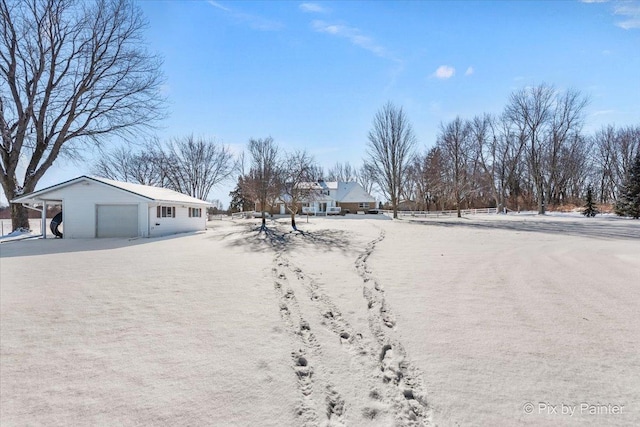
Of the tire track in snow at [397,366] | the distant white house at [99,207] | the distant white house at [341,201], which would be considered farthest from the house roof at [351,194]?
the tire track in snow at [397,366]

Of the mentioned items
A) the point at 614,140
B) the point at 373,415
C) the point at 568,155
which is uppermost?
the point at 614,140

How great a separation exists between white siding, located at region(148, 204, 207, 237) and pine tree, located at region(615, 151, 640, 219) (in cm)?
3345

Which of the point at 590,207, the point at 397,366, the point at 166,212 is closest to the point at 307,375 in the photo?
the point at 397,366

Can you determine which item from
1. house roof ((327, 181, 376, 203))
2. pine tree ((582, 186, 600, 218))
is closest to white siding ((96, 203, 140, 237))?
house roof ((327, 181, 376, 203))

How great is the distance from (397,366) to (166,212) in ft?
56.6

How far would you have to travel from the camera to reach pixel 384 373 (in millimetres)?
3039

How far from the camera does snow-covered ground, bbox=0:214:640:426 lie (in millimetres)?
2512

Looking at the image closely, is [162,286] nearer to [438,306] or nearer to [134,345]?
[134,345]

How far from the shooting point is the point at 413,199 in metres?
50.3

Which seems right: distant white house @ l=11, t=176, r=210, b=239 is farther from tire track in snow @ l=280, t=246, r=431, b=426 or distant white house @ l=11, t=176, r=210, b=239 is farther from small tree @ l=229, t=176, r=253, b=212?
small tree @ l=229, t=176, r=253, b=212

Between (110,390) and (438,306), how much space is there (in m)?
4.20

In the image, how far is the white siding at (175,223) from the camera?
1606 centimetres

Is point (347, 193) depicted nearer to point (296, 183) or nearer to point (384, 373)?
point (296, 183)

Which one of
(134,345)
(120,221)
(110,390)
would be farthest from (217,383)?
(120,221)
